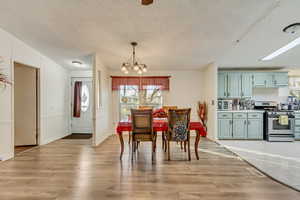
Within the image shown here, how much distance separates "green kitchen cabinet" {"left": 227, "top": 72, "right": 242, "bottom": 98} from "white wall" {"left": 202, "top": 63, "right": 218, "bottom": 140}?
0.67 meters

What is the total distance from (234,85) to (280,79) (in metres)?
1.49

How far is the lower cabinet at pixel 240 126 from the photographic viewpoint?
211 inches

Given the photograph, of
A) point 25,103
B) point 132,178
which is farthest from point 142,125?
point 25,103

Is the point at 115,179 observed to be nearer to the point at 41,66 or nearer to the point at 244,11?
the point at 244,11

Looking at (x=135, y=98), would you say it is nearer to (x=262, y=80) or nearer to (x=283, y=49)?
(x=262, y=80)

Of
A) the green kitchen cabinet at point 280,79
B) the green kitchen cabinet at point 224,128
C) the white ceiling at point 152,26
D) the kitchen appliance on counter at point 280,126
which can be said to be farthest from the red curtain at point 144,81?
the green kitchen cabinet at point 280,79

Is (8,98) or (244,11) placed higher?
(244,11)

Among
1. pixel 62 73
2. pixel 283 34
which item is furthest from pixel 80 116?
pixel 283 34

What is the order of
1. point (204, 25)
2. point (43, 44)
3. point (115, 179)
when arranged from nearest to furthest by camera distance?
point (115, 179), point (204, 25), point (43, 44)

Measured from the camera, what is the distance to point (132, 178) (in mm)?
2594

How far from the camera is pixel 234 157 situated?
3.62 metres

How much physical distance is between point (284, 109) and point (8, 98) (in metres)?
7.37

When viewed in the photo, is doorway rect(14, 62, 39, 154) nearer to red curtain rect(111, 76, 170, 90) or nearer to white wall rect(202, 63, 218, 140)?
red curtain rect(111, 76, 170, 90)

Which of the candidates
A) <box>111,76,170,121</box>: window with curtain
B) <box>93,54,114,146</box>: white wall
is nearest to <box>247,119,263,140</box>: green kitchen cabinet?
<box>111,76,170,121</box>: window with curtain
